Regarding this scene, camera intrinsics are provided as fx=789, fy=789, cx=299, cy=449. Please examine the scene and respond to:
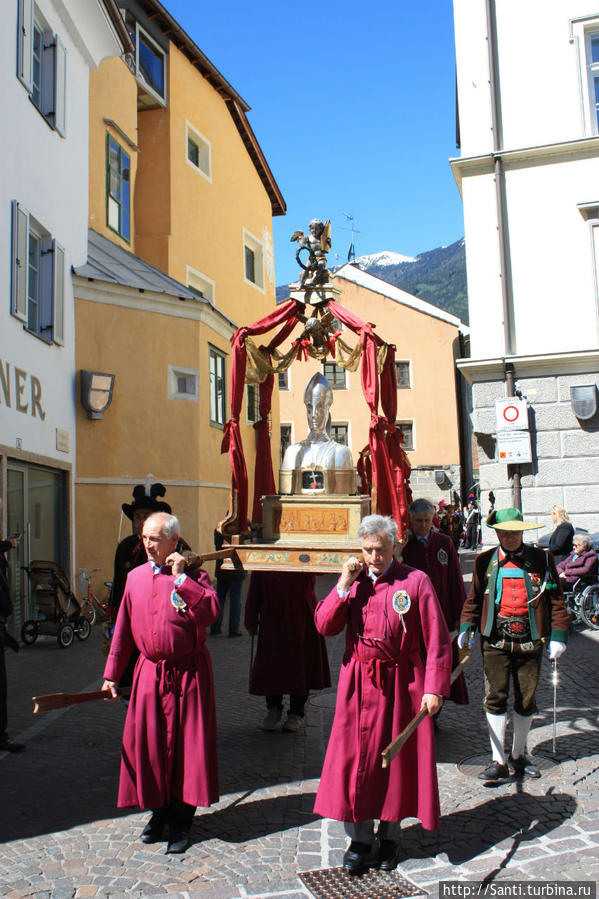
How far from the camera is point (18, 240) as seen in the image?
11.1 meters

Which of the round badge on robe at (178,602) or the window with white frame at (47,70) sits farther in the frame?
the window with white frame at (47,70)

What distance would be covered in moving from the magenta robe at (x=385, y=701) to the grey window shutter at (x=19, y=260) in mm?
8381

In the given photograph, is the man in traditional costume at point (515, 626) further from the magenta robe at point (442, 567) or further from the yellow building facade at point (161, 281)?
the yellow building facade at point (161, 281)

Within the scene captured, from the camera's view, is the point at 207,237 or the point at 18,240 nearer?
the point at 18,240

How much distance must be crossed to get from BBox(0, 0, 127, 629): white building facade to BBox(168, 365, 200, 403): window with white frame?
2234mm

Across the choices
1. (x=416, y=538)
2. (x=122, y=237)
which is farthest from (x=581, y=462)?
(x=122, y=237)

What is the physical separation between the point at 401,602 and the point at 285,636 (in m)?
2.72

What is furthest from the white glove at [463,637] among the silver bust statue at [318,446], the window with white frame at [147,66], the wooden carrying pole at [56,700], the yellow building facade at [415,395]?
the yellow building facade at [415,395]

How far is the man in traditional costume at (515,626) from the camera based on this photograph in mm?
5359

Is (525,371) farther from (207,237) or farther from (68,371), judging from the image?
(207,237)

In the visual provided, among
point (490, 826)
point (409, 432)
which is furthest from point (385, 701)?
point (409, 432)

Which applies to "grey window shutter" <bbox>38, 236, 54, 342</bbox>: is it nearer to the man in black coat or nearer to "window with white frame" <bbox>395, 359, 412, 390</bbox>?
the man in black coat

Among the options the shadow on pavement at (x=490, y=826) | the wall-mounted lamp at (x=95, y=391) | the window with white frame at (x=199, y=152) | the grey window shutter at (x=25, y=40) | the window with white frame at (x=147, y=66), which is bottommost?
the shadow on pavement at (x=490, y=826)

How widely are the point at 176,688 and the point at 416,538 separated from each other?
2783 millimetres
